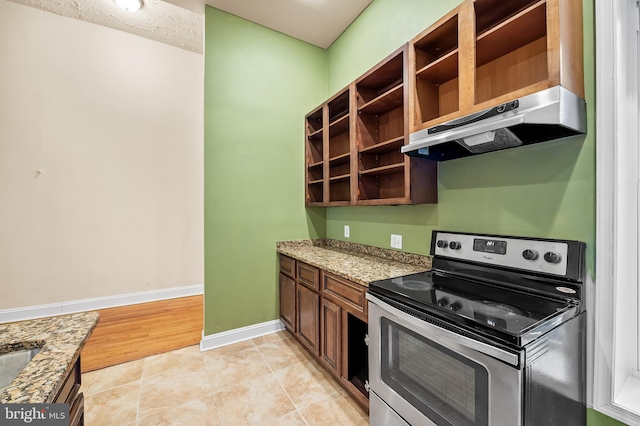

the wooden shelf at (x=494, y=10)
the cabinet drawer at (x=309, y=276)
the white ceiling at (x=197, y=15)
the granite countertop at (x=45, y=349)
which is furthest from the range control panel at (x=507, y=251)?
the white ceiling at (x=197, y=15)

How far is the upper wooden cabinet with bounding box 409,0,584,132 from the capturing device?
113 centimetres

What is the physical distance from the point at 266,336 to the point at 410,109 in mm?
2467

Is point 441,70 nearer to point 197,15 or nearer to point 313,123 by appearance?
point 313,123

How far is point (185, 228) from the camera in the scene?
13.5ft

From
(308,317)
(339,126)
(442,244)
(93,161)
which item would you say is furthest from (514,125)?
(93,161)

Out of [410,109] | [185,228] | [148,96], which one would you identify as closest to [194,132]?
[148,96]

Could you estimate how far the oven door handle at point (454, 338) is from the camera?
2.93 ft

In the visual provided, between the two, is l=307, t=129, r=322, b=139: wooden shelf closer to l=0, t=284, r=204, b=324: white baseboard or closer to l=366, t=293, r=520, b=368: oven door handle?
l=366, t=293, r=520, b=368: oven door handle

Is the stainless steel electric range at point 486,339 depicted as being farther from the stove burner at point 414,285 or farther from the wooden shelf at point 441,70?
the wooden shelf at point 441,70

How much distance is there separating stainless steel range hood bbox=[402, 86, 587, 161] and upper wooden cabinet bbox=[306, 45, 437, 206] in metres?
0.31

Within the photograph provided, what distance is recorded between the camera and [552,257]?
124cm

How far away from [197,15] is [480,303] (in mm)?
3950

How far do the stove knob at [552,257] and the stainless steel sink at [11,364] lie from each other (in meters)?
2.01

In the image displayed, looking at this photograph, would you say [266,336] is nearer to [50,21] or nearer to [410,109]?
[410,109]
